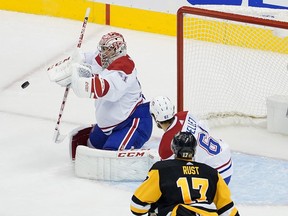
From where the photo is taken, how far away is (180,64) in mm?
6898

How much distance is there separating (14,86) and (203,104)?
63.1 inches

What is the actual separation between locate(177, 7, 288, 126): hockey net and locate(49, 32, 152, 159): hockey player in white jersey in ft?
1.72

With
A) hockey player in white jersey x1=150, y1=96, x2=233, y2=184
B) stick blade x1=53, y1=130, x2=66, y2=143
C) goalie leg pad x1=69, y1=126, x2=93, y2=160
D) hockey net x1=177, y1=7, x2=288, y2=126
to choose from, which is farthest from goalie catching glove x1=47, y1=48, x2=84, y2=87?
hockey player in white jersey x1=150, y1=96, x2=233, y2=184

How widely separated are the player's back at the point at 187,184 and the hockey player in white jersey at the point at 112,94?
168cm

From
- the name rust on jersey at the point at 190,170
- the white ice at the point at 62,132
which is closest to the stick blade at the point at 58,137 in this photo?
the white ice at the point at 62,132

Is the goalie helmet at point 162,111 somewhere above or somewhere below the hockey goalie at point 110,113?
above

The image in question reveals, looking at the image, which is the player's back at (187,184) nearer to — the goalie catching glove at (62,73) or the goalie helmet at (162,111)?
the goalie helmet at (162,111)

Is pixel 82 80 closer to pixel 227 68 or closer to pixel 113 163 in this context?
pixel 113 163

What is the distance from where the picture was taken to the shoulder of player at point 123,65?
247 inches

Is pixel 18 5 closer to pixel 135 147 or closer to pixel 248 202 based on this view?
pixel 135 147

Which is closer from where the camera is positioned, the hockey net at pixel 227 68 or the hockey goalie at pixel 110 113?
the hockey goalie at pixel 110 113

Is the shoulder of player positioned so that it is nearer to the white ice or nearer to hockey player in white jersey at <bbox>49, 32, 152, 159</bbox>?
hockey player in white jersey at <bbox>49, 32, 152, 159</bbox>

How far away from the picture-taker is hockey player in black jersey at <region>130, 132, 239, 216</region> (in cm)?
456

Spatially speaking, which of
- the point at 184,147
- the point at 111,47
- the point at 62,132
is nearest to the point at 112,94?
the point at 111,47
